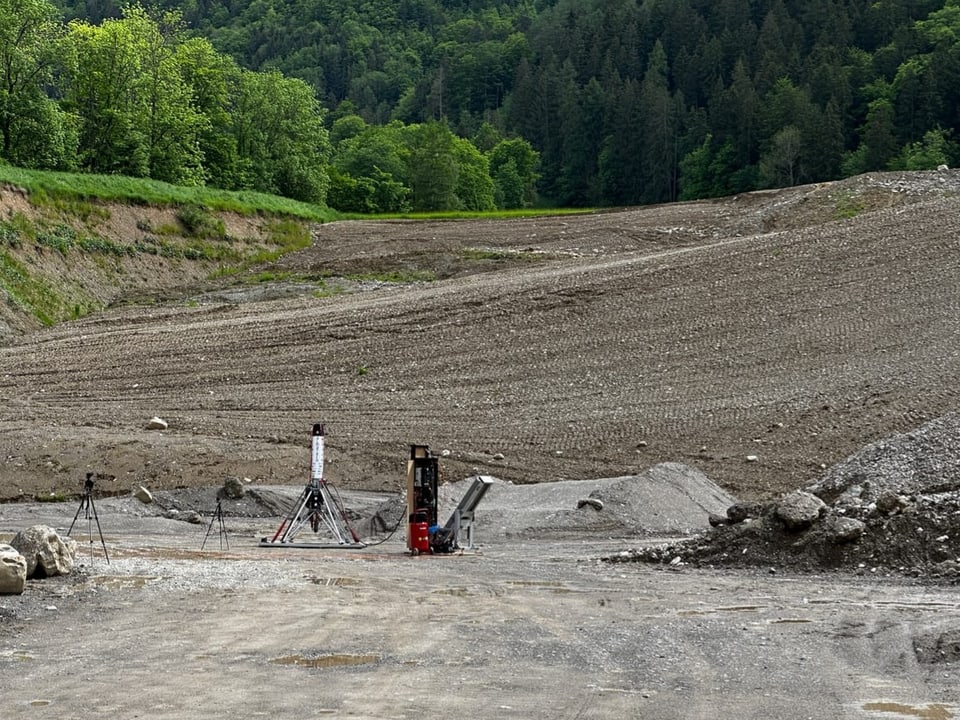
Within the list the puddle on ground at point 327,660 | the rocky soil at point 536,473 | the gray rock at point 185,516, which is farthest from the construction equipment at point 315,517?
the puddle on ground at point 327,660

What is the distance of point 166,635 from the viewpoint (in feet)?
38.2

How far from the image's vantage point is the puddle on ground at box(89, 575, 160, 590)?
47.0ft

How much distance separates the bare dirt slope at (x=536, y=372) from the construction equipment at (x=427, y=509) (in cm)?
668

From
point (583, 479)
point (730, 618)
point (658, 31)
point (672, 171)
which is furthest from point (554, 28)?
point (730, 618)

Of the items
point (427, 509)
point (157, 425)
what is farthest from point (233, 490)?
point (427, 509)

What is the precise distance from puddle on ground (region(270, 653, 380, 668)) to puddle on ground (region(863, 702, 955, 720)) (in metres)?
3.83

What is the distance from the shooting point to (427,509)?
19.4 meters

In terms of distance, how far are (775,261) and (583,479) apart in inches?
603

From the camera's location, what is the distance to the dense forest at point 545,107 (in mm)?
61156

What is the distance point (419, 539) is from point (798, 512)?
213 inches

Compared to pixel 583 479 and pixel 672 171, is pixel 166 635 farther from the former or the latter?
pixel 672 171

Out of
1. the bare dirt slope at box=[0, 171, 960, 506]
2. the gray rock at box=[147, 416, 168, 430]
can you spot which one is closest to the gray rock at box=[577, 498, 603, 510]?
the bare dirt slope at box=[0, 171, 960, 506]

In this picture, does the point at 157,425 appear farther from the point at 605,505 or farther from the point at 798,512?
the point at 798,512

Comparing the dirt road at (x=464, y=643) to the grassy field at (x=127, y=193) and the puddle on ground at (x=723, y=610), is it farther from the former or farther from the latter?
the grassy field at (x=127, y=193)
